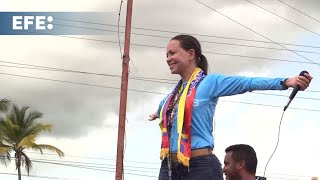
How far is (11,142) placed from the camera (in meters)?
38.2

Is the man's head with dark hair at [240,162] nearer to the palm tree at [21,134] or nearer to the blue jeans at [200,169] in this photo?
the blue jeans at [200,169]

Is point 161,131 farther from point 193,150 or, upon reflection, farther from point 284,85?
point 284,85

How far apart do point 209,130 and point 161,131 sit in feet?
1.05

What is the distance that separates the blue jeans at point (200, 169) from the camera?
3.78 metres

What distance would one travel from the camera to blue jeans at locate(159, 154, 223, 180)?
3.78 m

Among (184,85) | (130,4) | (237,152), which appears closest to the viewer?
(184,85)

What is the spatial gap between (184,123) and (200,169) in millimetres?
293

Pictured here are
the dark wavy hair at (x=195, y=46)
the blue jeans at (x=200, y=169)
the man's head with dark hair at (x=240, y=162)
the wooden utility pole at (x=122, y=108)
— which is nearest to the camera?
the blue jeans at (x=200, y=169)

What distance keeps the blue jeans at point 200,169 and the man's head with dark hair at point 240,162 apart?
822 millimetres

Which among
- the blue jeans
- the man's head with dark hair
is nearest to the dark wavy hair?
the blue jeans

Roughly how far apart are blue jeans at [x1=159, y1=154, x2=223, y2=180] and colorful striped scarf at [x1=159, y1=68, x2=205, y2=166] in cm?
6

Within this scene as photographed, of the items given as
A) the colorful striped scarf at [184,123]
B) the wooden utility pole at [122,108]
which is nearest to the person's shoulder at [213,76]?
the colorful striped scarf at [184,123]

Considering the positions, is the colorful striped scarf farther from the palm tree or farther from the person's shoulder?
the palm tree

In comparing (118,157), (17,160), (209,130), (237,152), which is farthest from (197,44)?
(17,160)
